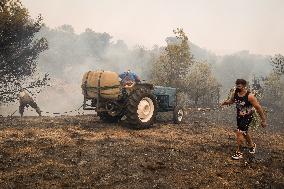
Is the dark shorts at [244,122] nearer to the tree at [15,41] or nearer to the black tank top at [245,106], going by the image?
the black tank top at [245,106]

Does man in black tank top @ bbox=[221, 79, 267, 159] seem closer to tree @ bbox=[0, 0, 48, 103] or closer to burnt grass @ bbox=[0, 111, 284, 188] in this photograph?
burnt grass @ bbox=[0, 111, 284, 188]

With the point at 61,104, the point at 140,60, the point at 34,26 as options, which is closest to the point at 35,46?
the point at 34,26

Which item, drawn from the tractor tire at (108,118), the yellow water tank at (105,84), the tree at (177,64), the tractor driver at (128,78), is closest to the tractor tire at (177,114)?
the tractor tire at (108,118)

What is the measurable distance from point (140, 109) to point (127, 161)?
156 inches

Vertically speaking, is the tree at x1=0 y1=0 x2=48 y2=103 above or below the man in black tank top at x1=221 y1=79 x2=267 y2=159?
above

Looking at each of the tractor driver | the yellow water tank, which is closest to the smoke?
the tractor driver

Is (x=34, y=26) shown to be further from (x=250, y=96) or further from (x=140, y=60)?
(x=140, y=60)

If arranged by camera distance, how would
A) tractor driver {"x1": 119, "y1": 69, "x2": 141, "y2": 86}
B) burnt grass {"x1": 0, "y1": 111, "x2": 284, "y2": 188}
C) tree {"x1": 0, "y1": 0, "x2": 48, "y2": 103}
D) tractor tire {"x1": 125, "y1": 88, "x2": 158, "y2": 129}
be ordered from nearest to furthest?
1. burnt grass {"x1": 0, "y1": 111, "x2": 284, "y2": 188}
2. tractor tire {"x1": 125, "y1": 88, "x2": 158, "y2": 129}
3. tractor driver {"x1": 119, "y1": 69, "x2": 141, "y2": 86}
4. tree {"x1": 0, "y1": 0, "x2": 48, "y2": 103}

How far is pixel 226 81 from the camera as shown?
60.0 m

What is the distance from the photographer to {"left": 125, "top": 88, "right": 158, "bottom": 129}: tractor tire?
9.60 metres

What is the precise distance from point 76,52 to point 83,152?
6296 cm

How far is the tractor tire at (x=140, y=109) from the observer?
9.60 m

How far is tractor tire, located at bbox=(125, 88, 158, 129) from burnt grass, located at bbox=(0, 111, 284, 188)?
55cm

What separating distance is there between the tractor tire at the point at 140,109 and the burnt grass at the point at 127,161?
546 millimetres
